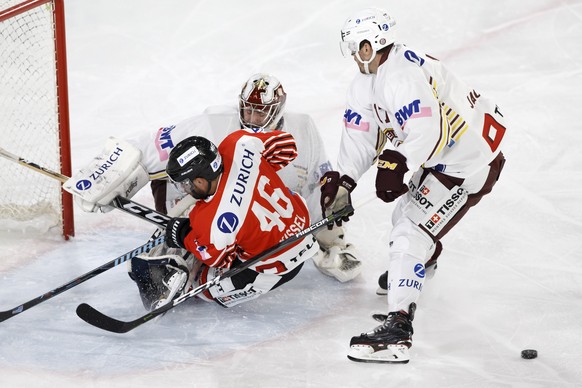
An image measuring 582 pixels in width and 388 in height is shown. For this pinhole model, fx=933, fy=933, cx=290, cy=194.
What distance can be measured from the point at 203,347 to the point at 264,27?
3134mm

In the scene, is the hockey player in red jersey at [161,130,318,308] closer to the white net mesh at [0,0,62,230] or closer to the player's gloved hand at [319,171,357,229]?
the player's gloved hand at [319,171,357,229]

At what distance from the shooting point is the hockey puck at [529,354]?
3.08 m

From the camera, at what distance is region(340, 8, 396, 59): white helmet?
10.4ft

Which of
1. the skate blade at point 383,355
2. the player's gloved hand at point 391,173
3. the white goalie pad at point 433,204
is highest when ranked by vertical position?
the player's gloved hand at point 391,173

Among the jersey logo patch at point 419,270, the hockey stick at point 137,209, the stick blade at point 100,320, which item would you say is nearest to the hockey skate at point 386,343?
the jersey logo patch at point 419,270

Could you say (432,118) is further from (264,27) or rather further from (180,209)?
(264,27)

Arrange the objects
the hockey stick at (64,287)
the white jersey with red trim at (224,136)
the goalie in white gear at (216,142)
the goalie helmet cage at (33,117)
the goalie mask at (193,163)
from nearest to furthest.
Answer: the goalie mask at (193,163)
the hockey stick at (64,287)
the goalie in white gear at (216,142)
the white jersey with red trim at (224,136)
the goalie helmet cage at (33,117)

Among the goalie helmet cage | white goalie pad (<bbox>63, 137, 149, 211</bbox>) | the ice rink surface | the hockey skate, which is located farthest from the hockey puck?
the goalie helmet cage

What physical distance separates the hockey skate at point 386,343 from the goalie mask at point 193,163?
0.71m

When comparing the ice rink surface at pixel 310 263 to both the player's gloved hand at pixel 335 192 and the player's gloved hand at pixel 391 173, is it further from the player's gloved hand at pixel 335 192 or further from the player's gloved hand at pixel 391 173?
the player's gloved hand at pixel 391 173

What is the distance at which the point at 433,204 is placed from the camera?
3258mm

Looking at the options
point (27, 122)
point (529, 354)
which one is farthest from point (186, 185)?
point (27, 122)

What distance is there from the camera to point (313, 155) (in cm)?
371

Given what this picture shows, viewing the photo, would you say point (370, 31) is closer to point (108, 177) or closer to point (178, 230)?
point (178, 230)
